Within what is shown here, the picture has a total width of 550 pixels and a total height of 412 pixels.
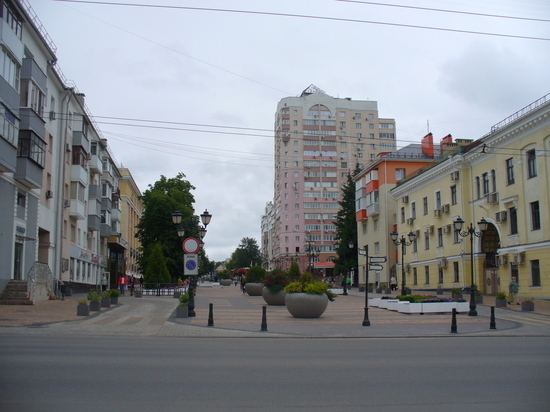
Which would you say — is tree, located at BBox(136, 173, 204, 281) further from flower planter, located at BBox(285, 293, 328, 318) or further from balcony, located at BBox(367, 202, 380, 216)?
flower planter, located at BBox(285, 293, 328, 318)

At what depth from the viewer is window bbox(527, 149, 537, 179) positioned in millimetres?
33844

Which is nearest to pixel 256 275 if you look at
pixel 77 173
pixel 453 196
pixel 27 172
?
pixel 77 173

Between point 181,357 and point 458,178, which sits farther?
point 458,178

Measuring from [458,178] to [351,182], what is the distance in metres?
29.2

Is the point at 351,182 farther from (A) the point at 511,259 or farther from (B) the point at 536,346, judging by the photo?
(B) the point at 536,346

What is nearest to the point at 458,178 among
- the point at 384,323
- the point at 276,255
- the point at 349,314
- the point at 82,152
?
the point at 349,314

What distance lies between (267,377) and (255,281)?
111ft

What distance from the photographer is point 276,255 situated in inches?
4715

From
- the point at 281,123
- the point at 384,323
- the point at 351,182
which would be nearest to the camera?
the point at 384,323

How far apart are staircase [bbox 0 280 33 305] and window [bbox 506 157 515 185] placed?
3079cm

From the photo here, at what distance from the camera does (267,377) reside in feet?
28.9

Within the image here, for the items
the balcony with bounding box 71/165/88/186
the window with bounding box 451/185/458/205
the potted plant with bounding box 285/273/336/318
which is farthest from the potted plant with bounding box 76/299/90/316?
the window with bounding box 451/185/458/205

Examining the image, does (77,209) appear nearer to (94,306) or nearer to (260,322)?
(94,306)

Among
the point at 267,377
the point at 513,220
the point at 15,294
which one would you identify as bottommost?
the point at 267,377
